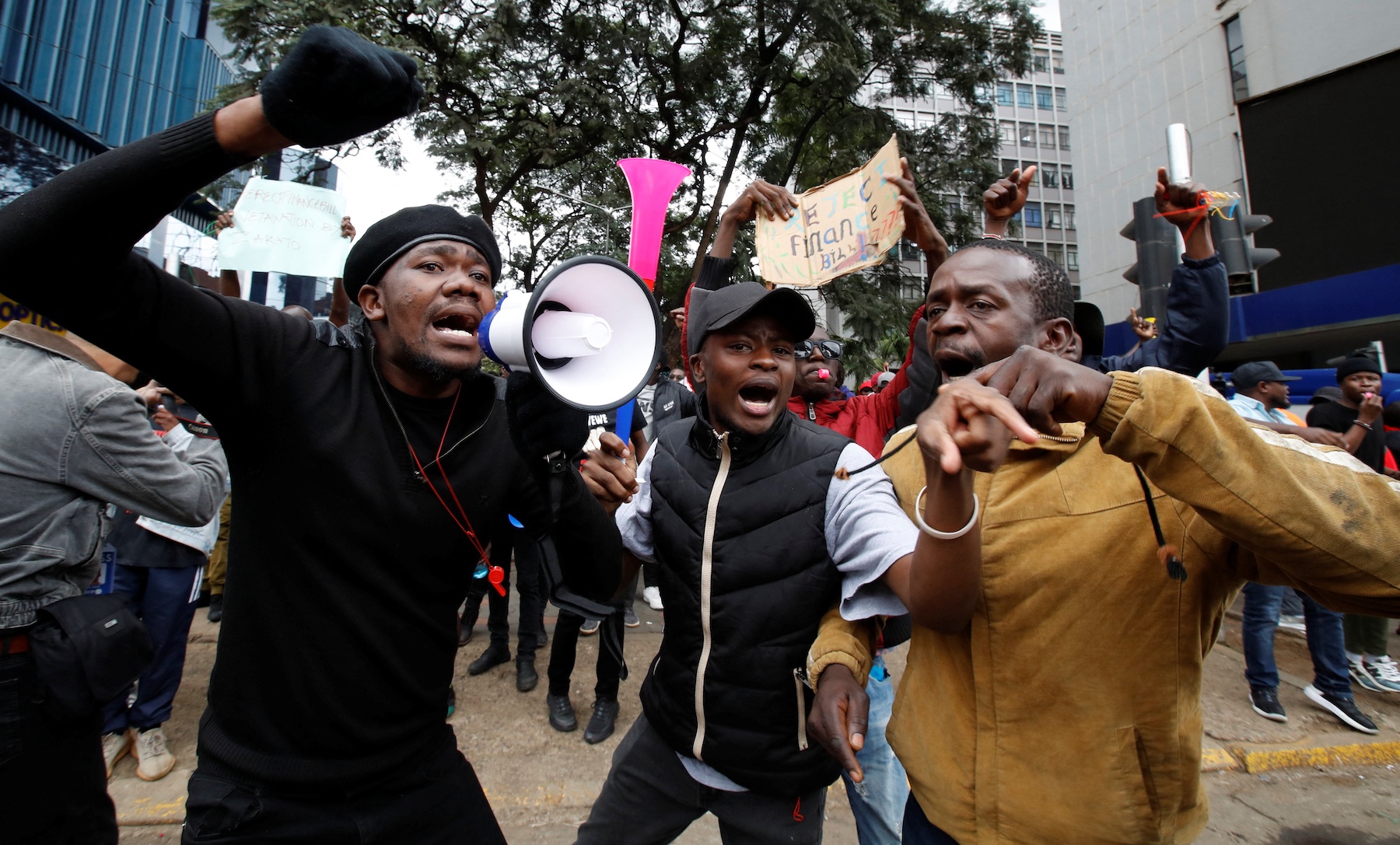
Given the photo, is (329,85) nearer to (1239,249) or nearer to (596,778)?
(596,778)

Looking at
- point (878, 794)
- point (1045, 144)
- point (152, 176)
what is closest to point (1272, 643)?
point (878, 794)

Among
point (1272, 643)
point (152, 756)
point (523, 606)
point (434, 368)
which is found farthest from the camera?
point (523, 606)

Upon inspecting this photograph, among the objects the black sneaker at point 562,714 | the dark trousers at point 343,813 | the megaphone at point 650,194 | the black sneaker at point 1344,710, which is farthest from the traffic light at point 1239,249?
the black sneaker at point 562,714

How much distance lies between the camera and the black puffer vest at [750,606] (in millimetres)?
1898

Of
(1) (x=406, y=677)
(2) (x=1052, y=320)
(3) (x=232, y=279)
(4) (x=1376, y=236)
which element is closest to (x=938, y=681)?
(2) (x=1052, y=320)

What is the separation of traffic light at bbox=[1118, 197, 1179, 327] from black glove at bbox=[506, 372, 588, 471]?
143 inches

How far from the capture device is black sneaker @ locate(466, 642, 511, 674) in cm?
467

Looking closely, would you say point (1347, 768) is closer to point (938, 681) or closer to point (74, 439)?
point (938, 681)

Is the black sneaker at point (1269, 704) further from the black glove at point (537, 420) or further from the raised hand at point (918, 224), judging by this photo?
the black glove at point (537, 420)

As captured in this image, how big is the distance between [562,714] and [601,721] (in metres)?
0.27

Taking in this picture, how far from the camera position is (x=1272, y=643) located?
4.41 meters

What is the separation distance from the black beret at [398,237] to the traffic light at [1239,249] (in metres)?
3.60

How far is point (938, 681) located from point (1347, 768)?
407 cm

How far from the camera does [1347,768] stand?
393 cm
